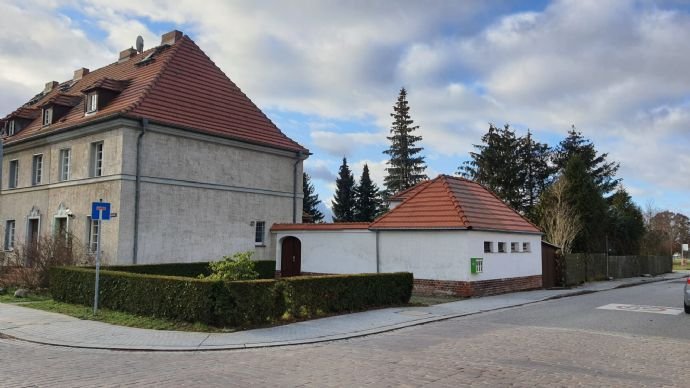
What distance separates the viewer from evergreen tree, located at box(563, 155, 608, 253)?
41.1 metres

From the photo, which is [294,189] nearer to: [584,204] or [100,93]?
[100,93]

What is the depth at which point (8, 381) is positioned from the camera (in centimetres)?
757

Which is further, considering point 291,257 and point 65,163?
point 291,257

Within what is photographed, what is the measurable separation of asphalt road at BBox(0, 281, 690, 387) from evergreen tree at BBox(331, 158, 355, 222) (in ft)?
162

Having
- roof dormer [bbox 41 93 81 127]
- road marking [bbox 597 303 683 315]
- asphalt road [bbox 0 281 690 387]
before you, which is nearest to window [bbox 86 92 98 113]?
roof dormer [bbox 41 93 81 127]

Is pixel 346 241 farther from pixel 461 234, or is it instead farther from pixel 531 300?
pixel 531 300

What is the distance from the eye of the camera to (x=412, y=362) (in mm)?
9133

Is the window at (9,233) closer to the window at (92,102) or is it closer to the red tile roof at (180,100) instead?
the red tile roof at (180,100)

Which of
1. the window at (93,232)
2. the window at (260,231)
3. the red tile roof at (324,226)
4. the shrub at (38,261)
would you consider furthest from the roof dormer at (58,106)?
the red tile roof at (324,226)

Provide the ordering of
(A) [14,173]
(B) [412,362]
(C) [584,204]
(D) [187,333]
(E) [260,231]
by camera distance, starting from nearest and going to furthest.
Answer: (B) [412,362]
(D) [187,333]
(E) [260,231]
(A) [14,173]
(C) [584,204]


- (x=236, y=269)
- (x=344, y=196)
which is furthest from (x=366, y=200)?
(x=236, y=269)

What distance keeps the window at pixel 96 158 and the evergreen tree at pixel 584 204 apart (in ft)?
104

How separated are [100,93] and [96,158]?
127 inches

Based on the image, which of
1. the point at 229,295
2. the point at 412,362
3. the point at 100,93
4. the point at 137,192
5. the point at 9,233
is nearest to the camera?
the point at 412,362
